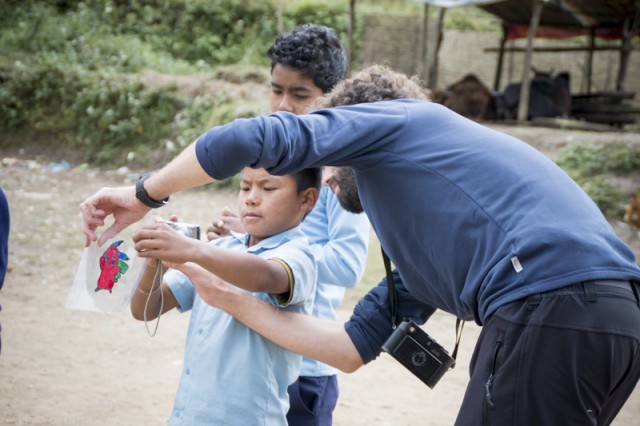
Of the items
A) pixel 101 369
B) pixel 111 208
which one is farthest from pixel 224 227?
pixel 101 369

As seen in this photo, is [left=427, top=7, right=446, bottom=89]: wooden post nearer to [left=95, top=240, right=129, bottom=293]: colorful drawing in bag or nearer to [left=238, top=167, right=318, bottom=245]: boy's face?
[left=238, top=167, right=318, bottom=245]: boy's face

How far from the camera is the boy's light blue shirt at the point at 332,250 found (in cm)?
269

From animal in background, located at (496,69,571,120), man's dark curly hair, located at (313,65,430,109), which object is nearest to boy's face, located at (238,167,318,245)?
man's dark curly hair, located at (313,65,430,109)

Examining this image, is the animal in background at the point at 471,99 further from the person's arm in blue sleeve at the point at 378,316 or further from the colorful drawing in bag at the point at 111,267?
the colorful drawing in bag at the point at 111,267

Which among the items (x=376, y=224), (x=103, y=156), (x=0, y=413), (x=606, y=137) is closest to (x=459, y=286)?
(x=376, y=224)

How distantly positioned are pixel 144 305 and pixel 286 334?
1.56 ft

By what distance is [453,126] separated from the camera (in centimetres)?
203

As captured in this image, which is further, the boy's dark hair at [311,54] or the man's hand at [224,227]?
the boy's dark hair at [311,54]

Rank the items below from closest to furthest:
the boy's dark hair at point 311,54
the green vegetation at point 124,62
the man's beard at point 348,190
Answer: the man's beard at point 348,190 < the boy's dark hair at point 311,54 < the green vegetation at point 124,62

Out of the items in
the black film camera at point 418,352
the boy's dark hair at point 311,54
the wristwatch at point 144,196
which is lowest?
the black film camera at point 418,352

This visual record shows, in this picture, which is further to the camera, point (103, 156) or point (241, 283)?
point (103, 156)

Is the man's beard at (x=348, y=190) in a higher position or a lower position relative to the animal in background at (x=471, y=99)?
higher

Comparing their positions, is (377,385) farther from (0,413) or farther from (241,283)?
(241,283)

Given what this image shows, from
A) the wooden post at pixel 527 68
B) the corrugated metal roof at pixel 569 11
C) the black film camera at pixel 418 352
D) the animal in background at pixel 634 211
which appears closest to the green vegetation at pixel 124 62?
the wooden post at pixel 527 68
